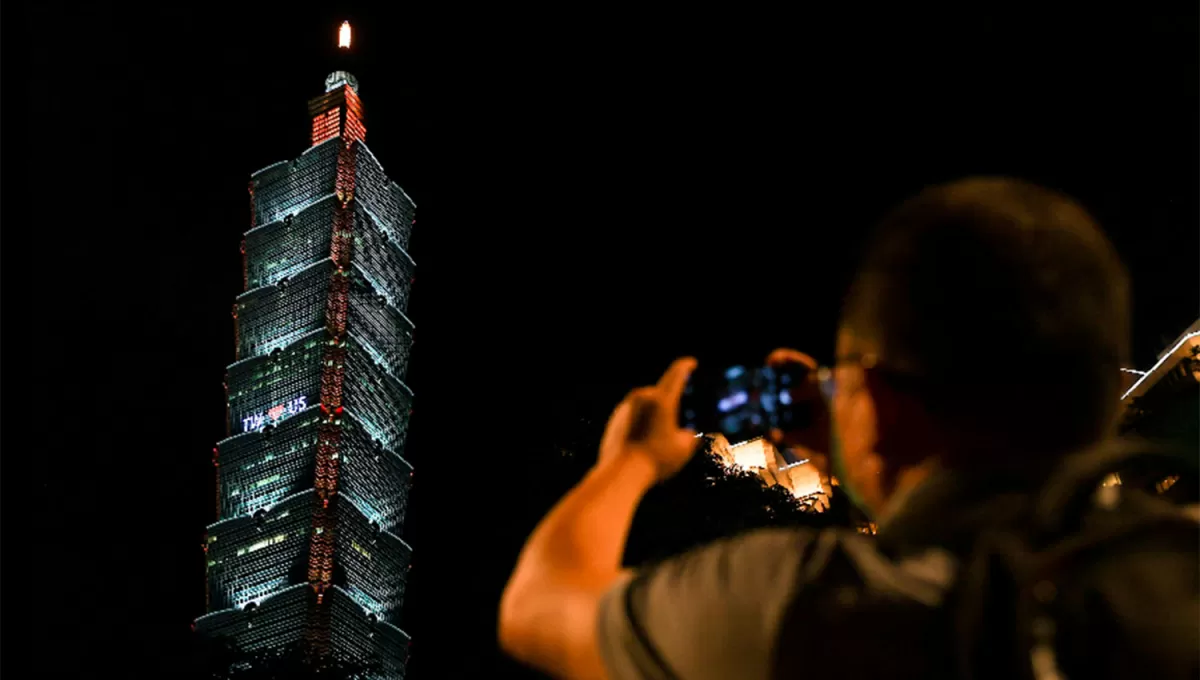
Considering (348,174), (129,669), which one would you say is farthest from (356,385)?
(129,669)

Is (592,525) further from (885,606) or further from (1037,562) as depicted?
(1037,562)

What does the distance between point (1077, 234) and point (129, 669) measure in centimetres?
2138

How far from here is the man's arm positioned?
1643 mm

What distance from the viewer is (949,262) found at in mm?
1637

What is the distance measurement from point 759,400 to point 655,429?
169 mm

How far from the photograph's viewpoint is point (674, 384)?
191cm

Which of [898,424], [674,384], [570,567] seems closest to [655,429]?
[674,384]

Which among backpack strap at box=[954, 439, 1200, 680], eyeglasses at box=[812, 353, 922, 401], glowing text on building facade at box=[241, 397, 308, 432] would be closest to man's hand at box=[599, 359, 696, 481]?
eyeglasses at box=[812, 353, 922, 401]

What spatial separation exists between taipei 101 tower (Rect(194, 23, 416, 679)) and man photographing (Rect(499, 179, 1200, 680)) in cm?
5971

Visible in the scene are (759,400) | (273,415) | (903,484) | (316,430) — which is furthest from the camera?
(273,415)

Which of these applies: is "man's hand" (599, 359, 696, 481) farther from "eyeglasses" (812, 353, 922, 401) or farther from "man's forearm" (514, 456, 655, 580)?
"eyeglasses" (812, 353, 922, 401)

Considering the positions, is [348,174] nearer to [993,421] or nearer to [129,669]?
[129,669]

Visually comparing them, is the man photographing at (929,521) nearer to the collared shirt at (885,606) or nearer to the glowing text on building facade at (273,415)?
the collared shirt at (885,606)

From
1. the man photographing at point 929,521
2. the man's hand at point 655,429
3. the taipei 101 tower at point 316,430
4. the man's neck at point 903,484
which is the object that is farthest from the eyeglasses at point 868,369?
the taipei 101 tower at point 316,430
